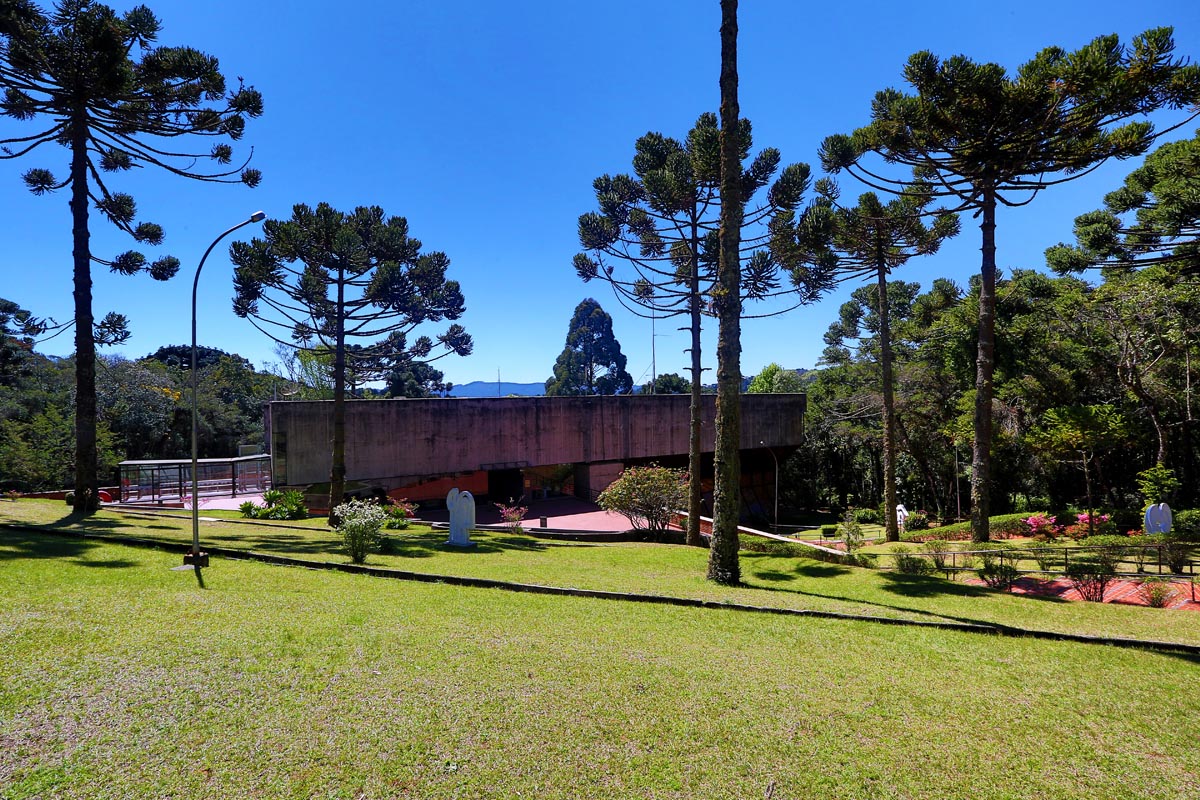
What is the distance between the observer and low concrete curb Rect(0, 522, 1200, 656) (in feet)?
22.5

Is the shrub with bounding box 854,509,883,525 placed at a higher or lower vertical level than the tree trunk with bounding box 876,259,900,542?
lower

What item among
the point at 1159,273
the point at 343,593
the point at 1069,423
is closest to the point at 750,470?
the point at 1069,423

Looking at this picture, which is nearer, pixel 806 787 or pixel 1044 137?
pixel 806 787

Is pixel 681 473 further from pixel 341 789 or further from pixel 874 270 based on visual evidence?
pixel 341 789

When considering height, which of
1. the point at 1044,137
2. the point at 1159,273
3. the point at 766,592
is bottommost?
the point at 766,592

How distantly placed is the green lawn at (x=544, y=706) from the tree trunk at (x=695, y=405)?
28.9 feet

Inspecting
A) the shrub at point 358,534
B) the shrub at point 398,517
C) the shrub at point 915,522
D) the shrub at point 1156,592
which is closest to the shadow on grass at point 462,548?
the shrub at point 398,517

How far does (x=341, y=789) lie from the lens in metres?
3.56

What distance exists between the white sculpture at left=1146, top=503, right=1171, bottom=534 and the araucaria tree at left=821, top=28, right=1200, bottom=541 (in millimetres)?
3174

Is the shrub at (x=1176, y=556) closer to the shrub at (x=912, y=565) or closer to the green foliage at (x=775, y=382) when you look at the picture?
the shrub at (x=912, y=565)

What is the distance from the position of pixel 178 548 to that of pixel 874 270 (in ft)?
62.9

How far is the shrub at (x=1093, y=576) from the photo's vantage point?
31.2ft

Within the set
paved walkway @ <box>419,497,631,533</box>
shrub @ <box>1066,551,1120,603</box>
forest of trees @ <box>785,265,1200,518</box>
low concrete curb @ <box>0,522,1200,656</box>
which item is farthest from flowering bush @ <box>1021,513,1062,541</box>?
paved walkway @ <box>419,497,631,533</box>

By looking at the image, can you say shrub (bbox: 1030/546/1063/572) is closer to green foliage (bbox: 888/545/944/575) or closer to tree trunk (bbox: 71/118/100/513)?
green foliage (bbox: 888/545/944/575)
